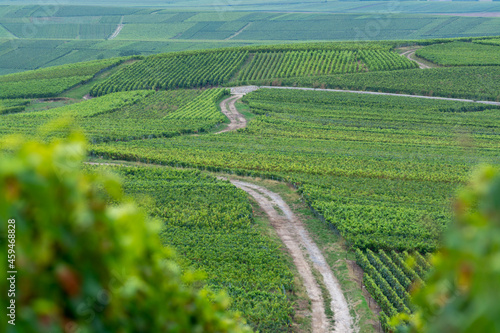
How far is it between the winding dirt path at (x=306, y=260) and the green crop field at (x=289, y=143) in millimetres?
343

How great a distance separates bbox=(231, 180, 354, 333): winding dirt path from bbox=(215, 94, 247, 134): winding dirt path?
23.1m

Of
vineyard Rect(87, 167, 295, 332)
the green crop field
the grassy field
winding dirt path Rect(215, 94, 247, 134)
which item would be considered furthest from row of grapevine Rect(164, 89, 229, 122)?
the grassy field

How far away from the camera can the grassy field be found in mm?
140000

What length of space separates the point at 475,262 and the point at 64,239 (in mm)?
2175

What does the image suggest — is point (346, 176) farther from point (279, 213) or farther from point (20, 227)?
point (20, 227)

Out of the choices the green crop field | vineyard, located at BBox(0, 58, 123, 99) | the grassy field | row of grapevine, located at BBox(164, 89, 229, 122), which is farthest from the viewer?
the grassy field

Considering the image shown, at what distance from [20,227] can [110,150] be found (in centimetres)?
3988

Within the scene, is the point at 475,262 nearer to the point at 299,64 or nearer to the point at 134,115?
the point at 134,115

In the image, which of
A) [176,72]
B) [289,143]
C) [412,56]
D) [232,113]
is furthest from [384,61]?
[289,143]

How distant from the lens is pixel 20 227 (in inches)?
94.3

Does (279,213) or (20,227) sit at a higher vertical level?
(279,213)

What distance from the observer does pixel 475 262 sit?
228 cm

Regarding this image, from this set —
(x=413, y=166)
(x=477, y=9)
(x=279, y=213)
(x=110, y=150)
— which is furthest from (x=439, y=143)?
(x=477, y=9)

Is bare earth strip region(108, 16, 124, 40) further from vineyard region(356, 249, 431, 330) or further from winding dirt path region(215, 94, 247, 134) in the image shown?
vineyard region(356, 249, 431, 330)
